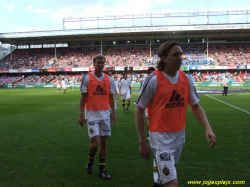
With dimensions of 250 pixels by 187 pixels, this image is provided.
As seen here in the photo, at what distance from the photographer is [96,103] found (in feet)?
14.7

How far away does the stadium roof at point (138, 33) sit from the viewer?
4822 cm

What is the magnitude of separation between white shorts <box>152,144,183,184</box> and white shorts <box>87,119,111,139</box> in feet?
6.15

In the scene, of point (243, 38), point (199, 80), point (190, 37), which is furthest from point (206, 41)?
point (199, 80)

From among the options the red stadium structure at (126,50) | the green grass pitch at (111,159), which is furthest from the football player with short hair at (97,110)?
the red stadium structure at (126,50)

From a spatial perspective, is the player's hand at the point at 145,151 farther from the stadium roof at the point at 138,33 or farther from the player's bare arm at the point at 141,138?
the stadium roof at the point at 138,33

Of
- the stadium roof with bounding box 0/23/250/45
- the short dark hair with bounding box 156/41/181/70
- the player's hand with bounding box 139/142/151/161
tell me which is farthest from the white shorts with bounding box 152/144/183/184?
the stadium roof with bounding box 0/23/250/45

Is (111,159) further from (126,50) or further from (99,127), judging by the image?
(126,50)

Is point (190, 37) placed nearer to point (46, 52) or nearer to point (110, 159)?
point (46, 52)

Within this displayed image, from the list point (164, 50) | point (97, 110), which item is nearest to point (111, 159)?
point (97, 110)

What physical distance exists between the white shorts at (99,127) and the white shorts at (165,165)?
1.87 m

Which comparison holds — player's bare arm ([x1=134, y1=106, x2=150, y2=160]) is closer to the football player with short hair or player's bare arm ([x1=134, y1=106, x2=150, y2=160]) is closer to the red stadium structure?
the football player with short hair

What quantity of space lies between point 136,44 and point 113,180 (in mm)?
54766

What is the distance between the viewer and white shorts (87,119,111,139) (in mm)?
4328

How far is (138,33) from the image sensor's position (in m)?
52.1
